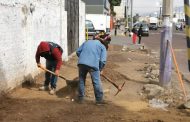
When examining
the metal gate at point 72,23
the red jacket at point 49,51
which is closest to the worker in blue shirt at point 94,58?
the red jacket at point 49,51

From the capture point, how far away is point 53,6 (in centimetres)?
1484

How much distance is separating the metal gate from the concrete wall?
14.6 feet

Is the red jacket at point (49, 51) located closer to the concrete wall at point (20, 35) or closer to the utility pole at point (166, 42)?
the concrete wall at point (20, 35)

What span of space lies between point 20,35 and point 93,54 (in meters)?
2.55

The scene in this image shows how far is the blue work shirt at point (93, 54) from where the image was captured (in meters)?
8.59

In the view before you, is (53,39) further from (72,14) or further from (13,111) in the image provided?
(13,111)

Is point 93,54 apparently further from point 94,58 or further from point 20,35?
point 20,35

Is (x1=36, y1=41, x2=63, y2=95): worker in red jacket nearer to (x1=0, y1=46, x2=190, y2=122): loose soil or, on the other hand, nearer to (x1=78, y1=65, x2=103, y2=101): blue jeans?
(x1=0, y1=46, x2=190, y2=122): loose soil

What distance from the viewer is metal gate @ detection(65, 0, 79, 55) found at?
18.6 m

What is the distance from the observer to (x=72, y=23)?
1988 centimetres

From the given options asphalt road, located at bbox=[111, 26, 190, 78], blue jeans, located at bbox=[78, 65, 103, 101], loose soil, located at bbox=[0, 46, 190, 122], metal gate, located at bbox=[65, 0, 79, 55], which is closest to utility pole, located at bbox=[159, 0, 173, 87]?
loose soil, located at bbox=[0, 46, 190, 122]

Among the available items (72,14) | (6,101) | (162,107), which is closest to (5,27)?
(6,101)

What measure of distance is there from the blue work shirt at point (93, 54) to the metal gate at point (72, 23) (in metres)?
9.51

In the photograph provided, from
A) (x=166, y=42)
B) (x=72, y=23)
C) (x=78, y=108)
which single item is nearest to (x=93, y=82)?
(x=78, y=108)
